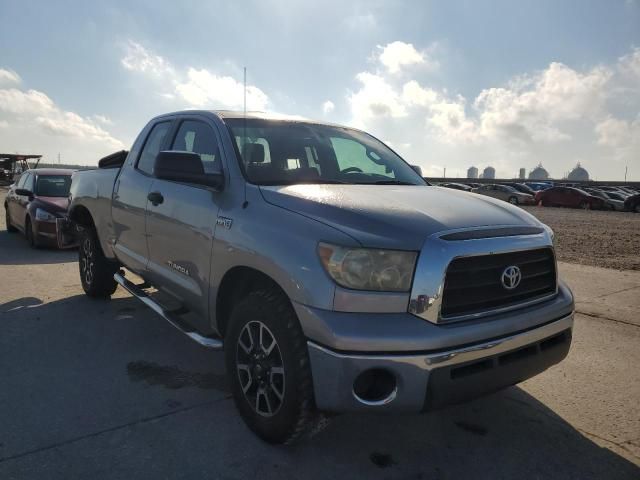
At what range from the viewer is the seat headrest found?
314 cm

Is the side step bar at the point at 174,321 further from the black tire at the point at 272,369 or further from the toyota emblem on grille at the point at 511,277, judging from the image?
the toyota emblem on grille at the point at 511,277

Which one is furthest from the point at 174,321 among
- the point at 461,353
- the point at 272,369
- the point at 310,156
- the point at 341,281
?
the point at 461,353

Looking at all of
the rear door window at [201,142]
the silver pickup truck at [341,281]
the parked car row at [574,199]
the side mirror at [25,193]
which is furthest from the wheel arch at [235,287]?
the parked car row at [574,199]

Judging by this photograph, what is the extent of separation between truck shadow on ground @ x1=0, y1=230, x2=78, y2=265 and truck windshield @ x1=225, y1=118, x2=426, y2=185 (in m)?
5.67

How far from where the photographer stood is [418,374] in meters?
2.16

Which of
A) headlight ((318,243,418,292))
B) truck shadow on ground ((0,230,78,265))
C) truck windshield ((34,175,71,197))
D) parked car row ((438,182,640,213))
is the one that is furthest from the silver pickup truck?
parked car row ((438,182,640,213))

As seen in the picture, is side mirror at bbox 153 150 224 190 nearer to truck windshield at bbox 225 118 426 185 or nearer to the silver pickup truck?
the silver pickup truck

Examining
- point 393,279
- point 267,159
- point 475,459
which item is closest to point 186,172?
point 267,159

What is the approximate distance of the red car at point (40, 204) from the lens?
8.52m

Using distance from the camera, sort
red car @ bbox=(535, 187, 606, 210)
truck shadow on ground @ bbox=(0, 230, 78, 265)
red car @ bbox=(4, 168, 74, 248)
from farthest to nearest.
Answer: red car @ bbox=(535, 187, 606, 210) → red car @ bbox=(4, 168, 74, 248) → truck shadow on ground @ bbox=(0, 230, 78, 265)

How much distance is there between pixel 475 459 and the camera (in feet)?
8.52

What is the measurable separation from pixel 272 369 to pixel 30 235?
8048 millimetres

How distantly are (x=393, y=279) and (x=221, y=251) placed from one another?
111cm

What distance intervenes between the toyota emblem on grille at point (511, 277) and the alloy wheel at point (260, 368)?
1175mm
